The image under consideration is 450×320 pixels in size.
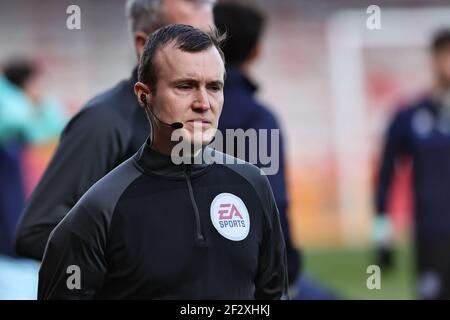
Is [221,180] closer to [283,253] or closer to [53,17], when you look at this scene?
[283,253]

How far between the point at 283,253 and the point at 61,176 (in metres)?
0.64

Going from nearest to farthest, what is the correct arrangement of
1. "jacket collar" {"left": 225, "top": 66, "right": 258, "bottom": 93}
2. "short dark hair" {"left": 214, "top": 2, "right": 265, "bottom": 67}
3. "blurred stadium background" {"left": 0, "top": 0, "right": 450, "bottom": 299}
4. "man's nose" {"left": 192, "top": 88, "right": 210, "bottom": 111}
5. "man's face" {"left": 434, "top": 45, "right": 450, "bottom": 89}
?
"man's nose" {"left": 192, "top": 88, "right": 210, "bottom": 111}
"jacket collar" {"left": 225, "top": 66, "right": 258, "bottom": 93}
"short dark hair" {"left": 214, "top": 2, "right": 265, "bottom": 67}
"man's face" {"left": 434, "top": 45, "right": 450, "bottom": 89}
"blurred stadium background" {"left": 0, "top": 0, "right": 450, "bottom": 299}

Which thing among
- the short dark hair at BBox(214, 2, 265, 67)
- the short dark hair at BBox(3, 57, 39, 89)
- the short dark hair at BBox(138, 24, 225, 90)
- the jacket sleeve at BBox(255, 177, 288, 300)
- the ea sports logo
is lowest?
the jacket sleeve at BBox(255, 177, 288, 300)

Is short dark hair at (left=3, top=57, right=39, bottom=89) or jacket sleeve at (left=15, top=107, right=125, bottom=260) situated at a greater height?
short dark hair at (left=3, top=57, right=39, bottom=89)

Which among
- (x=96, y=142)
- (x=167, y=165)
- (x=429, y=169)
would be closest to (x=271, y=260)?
(x=167, y=165)

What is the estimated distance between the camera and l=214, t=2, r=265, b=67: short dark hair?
11.7ft

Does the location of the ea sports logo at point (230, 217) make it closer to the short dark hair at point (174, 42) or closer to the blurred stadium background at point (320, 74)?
the short dark hair at point (174, 42)

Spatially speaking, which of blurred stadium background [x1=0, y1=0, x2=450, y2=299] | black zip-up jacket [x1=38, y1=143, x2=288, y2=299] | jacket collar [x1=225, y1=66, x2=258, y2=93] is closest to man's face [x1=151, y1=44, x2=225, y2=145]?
black zip-up jacket [x1=38, y1=143, x2=288, y2=299]

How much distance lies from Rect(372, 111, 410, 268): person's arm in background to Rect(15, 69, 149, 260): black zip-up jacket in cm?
452

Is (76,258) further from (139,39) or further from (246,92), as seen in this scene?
(246,92)

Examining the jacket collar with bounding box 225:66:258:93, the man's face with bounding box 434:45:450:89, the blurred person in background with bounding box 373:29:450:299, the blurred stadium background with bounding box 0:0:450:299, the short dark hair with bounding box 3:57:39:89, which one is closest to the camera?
the jacket collar with bounding box 225:66:258:93

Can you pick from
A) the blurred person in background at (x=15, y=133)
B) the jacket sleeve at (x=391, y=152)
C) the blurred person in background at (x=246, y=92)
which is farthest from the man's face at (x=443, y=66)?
the blurred person in background at (x=246, y=92)

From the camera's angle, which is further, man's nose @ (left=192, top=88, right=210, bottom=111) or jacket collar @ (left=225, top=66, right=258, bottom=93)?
jacket collar @ (left=225, top=66, right=258, bottom=93)

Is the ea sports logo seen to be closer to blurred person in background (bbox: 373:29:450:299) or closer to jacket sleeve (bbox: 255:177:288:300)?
jacket sleeve (bbox: 255:177:288:300)
